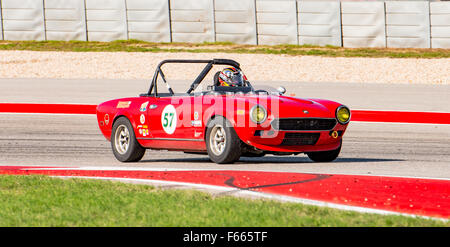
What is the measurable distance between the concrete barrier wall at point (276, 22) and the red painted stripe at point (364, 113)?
1172 centimetres

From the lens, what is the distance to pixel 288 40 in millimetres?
29062

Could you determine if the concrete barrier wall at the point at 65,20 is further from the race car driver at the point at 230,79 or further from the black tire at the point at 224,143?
the black tire at the point at 224,143

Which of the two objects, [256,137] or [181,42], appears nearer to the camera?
[256,137]

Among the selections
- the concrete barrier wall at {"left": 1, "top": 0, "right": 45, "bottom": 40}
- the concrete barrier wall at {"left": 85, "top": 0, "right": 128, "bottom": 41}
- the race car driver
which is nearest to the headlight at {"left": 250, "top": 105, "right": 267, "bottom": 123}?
the race car driver

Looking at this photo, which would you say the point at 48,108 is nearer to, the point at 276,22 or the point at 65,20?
the point at 276,22

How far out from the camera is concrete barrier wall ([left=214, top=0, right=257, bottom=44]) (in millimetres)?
28828

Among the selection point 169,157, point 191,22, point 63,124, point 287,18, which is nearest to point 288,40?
point 287,18

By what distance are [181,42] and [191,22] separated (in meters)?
0.84

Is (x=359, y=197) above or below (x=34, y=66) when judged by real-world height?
below

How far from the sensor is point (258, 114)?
9.54 meters

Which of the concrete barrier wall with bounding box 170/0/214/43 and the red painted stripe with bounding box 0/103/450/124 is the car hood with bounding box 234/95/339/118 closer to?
the red painted stripe with bounding box 0/103/450/124

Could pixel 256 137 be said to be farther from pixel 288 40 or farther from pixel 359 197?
pixel 288 40

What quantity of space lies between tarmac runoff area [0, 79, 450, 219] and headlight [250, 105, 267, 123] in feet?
1.88
